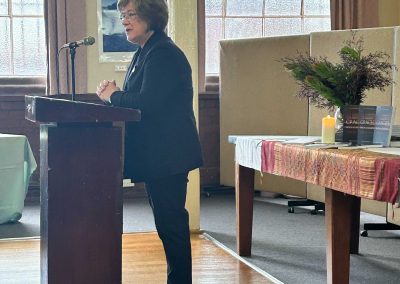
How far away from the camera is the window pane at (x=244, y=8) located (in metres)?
6.66

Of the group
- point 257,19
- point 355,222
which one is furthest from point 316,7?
point 355,222

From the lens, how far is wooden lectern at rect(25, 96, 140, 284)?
A: 7.22 ft

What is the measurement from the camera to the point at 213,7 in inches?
261

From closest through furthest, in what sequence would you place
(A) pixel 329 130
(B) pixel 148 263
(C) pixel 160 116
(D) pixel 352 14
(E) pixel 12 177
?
(C) pixel 160 116 < (A) pixel 329 130 < (B) pixel 148 263 < (E) pixel 12 177 < (D) pixel 352 14

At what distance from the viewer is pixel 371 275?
357 cm

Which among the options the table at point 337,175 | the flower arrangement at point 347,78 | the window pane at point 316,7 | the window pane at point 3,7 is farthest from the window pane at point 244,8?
the flower arrangement at point 347,78

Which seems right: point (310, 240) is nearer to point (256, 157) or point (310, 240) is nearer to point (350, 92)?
point (256, 157)

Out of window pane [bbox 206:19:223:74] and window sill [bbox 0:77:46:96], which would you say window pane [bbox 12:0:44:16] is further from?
window pane [bbox 206:19:223:74]

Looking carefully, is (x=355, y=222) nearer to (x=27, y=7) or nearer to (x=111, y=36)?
(x=111, y=36)

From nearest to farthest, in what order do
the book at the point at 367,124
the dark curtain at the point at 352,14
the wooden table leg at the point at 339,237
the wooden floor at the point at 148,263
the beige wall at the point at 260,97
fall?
the wooden table leg at the point at 339,237 < the book at the point at 367,124 < the wooden floor at the point at 148,263 < the beige wall at the point at 260,97 < the dark curtain at the point at 352,14

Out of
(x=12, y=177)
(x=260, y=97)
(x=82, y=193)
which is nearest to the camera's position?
(x=82, y=193)

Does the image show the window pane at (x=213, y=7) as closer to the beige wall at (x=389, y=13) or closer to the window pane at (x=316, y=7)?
the window pane at (x=316, y=7)

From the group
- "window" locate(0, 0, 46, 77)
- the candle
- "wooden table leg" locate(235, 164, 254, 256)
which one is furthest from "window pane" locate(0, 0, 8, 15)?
the candle

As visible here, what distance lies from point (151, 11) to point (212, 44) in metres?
4.00
